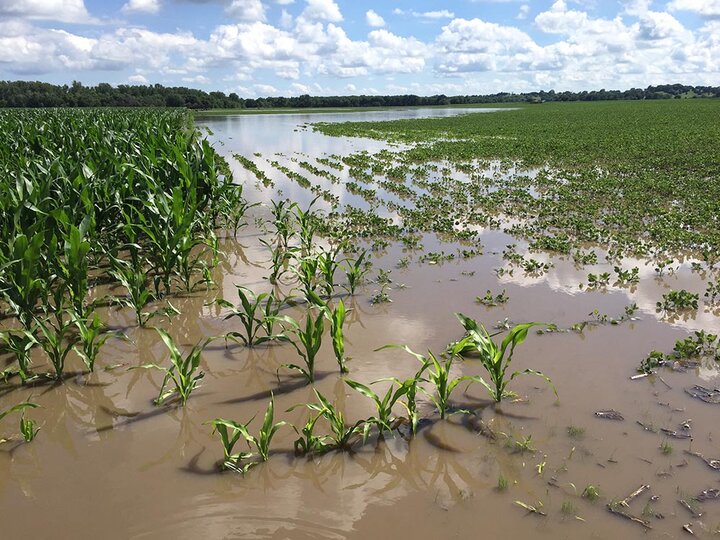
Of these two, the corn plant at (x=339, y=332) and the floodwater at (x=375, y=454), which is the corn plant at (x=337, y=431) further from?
the corn plant at (x=339, y=332)

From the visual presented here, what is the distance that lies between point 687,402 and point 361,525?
326 cm

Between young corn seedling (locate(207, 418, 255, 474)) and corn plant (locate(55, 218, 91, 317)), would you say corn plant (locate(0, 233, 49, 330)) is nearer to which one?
corn plant (locate(55, 218, 91, 317))

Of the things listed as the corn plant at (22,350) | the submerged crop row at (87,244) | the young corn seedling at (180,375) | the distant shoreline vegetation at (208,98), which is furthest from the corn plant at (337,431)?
the distant shoreline vegetation at (208,98)

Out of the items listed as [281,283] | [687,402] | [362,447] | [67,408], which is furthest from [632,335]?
[67,408]

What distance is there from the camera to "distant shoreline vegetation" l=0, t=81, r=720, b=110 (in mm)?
91250

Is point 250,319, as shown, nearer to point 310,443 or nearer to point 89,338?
point 89,338

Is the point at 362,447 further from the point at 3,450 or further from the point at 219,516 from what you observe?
the point at 3,450

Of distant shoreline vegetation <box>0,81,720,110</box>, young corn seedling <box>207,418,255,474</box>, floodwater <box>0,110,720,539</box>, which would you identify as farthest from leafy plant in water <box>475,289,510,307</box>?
distant shoreline vegetation <box>0,81,720,110</box>

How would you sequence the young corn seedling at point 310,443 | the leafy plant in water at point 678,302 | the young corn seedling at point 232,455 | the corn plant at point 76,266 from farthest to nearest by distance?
the leafy plant in water at point 678,302
the corn plant at point 76,266
the young corn seedling at point 310,443
the young corn seedling at point 232,455

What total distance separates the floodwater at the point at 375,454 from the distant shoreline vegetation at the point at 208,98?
10293 cm

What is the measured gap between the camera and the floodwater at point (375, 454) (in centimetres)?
333

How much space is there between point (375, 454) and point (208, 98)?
135 meters

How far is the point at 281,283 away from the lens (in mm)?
8070

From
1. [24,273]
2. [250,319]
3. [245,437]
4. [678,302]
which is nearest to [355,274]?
[250,319]
